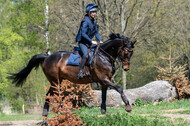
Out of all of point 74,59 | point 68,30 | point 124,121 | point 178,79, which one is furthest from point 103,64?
point 68,30

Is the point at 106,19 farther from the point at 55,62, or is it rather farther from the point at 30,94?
the point at 30,94

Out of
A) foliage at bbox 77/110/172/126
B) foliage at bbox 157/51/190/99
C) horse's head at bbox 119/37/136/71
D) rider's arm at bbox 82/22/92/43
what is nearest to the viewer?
foliage at bbox 77/110/172/126

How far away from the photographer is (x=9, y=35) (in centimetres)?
2411

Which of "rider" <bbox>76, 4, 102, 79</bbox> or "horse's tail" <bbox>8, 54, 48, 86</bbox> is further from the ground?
"rider" <bbox>76, 4, 102, 79</bbox>

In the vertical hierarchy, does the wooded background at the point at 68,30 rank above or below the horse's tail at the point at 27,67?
above

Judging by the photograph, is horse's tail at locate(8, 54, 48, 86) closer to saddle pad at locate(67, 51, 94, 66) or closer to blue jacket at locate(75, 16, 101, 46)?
saddle pad at locate(67, 51, 94, 66)

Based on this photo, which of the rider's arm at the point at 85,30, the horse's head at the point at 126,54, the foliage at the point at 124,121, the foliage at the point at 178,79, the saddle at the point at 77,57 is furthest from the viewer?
the foliage at the point at 178,79

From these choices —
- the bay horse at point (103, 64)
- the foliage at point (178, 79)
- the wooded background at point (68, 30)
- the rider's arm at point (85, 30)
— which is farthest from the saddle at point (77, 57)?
the wooded background at point (68, 30)

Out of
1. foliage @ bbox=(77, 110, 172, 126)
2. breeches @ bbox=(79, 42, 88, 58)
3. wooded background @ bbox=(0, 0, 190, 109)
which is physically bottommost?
foliage @ bbox=(77, 110, 172, 126)

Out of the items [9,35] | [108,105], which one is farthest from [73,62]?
[9,35]

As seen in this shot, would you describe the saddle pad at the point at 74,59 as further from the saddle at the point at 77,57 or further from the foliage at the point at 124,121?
the foliage at the point at 124,121

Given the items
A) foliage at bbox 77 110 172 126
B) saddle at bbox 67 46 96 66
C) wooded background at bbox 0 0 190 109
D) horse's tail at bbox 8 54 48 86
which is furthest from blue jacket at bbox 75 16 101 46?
wooded background at bbox 0 0 190 109

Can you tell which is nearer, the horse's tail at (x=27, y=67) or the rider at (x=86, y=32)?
the rider at (x=86, y=32)

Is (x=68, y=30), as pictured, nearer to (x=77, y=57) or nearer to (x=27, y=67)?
(x=27, y=67)
